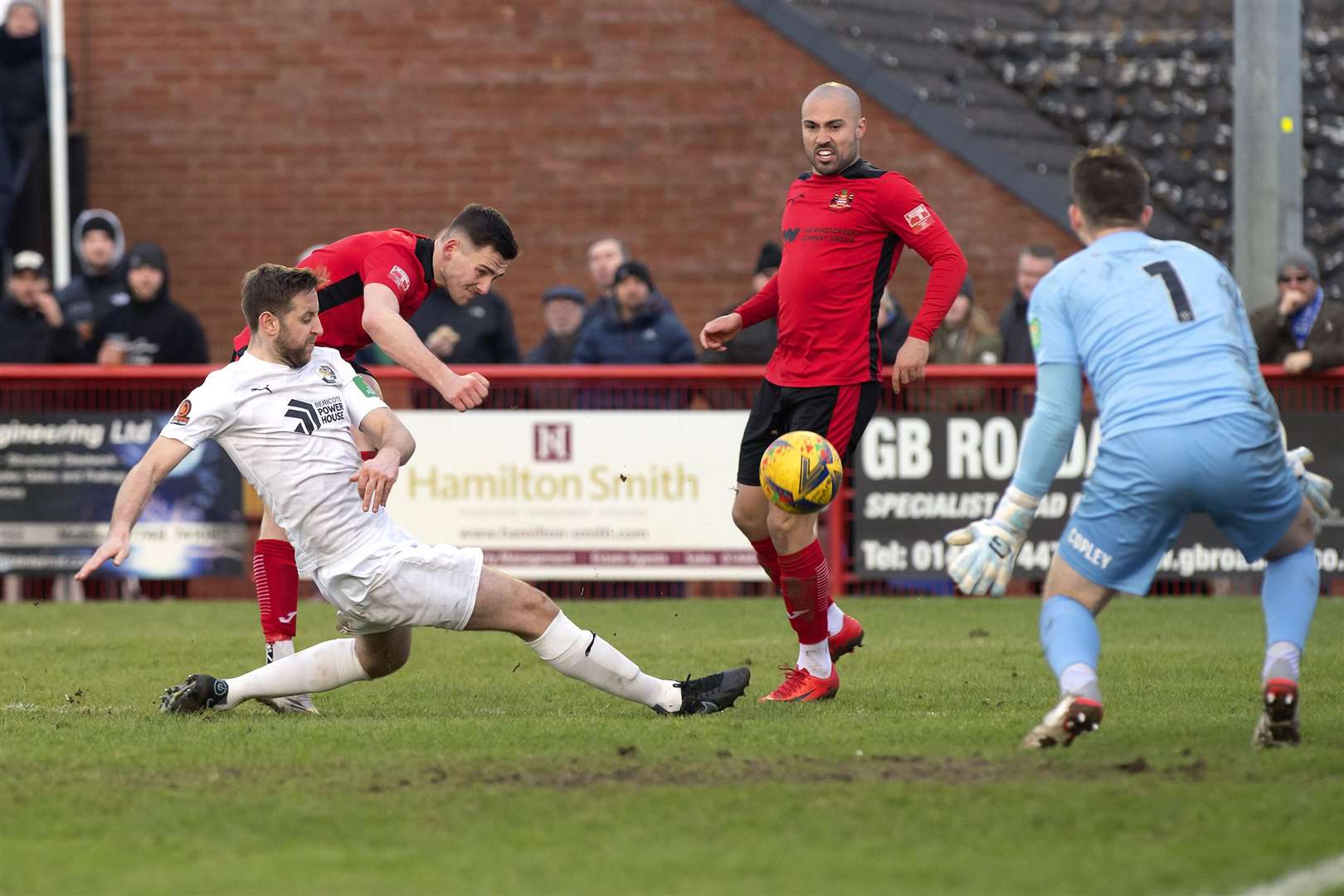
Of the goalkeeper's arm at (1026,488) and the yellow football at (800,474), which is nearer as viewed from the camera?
the goalkeeper's arm at (1026,488)

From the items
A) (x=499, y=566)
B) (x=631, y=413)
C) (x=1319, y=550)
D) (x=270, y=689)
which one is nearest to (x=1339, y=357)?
(x=1319, y=550)

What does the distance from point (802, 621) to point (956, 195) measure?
8.99 m

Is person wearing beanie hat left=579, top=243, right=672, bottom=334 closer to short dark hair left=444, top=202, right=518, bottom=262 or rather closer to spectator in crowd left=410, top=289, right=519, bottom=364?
spectator in crowd left=410, top=289, right=519, bottom=364

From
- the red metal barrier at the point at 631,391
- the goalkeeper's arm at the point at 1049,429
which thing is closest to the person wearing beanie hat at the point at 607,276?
the red metal barrier at the point at 631,391

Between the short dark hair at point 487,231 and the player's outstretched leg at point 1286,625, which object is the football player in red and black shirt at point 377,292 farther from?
the player's outstretched leg at point 1286,625

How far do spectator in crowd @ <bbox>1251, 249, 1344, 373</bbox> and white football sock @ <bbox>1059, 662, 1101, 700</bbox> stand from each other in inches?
270

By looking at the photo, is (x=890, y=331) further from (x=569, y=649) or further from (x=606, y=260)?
(x=569, y=649)

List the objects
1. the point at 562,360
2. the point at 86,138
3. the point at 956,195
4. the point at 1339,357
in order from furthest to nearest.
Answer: the point at 86,138 < the point at 956,195 < the point at 562,360 < the point at 1339,357

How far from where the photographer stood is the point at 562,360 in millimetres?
13945

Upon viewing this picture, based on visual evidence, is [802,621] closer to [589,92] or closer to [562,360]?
[562,360]

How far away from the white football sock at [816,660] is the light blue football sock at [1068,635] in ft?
6.67

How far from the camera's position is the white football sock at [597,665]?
717 cm

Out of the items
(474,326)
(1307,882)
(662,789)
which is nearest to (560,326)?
(474,326)

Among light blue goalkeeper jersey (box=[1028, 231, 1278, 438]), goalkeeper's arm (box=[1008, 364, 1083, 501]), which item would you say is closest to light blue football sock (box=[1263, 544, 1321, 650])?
light blue goalkeeper jersey (box=[1028, 231, 1278, 438])
